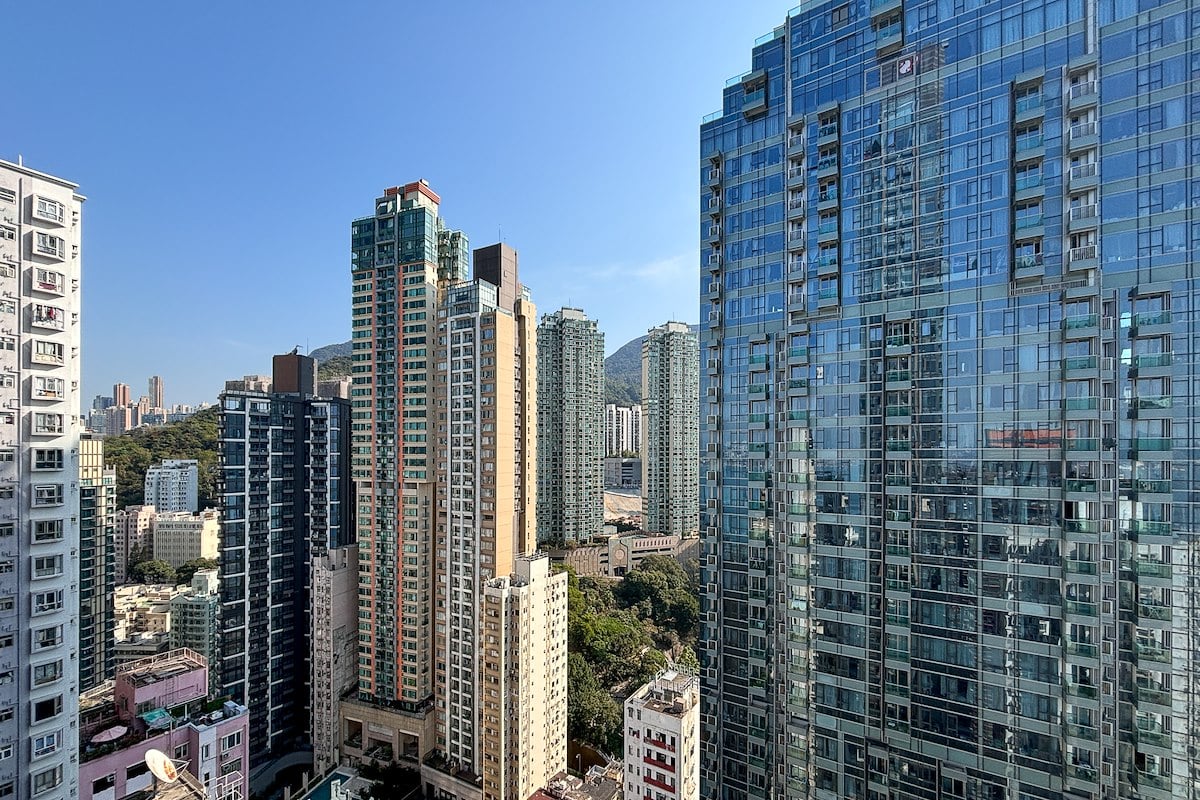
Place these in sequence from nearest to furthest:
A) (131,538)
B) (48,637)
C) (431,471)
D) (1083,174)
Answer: (1083,174) < (48,637) < (431,471) < (131,538)

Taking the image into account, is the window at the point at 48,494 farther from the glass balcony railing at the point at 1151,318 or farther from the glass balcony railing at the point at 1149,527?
the glass balcony railing at the point at 1151,318

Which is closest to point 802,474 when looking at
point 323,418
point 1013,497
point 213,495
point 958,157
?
point 1013,497

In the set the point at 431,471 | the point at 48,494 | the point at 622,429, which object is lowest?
the point at 622,429

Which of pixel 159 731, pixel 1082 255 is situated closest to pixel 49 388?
pixel 159 731

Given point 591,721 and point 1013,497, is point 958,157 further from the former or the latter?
point 591,721

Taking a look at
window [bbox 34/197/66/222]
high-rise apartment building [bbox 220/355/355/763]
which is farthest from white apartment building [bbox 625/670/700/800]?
high-rise apartment building [bbox 220/355/355/763]

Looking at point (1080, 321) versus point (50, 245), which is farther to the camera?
point (50, 245)

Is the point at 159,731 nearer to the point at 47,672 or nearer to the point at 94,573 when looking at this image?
the point at 47,672

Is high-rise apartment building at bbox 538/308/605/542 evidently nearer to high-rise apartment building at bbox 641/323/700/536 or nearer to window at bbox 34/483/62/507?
high-rise apartment building at bbox 641/323/700/536
